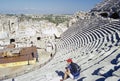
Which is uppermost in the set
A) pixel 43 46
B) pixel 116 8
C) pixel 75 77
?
pixel 116 8

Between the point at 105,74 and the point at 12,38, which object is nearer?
the point at 105,74

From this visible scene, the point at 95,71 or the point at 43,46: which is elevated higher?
the point at 95,71

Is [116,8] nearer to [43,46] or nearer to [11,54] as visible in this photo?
[43,46]

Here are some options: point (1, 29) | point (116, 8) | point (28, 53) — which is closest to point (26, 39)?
point (1, 29)

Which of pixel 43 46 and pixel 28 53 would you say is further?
pixel 43 46

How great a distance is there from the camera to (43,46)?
2880 cm

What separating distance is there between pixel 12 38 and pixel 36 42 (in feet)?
11.1

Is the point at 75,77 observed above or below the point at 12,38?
above

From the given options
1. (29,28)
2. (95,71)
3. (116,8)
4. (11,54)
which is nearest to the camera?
(95,71)

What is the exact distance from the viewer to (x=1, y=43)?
2962 centimetres

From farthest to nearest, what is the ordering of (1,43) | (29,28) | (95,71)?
(29,28) → (1,43) → (95,71)

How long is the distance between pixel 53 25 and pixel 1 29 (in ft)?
24.3

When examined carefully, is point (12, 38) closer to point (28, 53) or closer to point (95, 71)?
point (28, 53)

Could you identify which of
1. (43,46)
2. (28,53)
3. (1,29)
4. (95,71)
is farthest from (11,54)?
(95,71)
